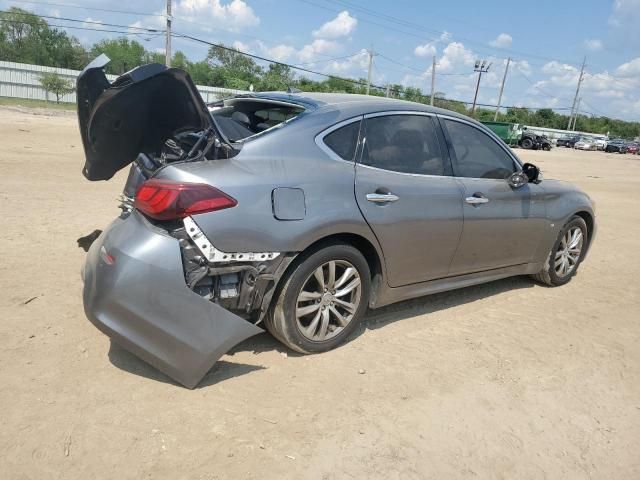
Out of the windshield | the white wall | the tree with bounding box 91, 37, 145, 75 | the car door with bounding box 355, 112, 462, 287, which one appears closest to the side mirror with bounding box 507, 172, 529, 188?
the car door with bounding box 355, 112, 462, 287

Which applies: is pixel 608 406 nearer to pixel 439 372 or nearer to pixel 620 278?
pixel 439 372

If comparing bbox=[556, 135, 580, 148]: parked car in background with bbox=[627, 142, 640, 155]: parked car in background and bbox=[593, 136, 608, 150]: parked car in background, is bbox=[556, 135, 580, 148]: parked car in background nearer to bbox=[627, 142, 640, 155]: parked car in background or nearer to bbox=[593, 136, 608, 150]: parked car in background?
bbox=[593, 136, 608, 150]: parked car in background

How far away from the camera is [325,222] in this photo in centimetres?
327

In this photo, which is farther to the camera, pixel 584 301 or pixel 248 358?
pixel 584 301

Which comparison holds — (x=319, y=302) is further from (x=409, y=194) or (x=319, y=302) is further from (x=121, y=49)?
(x=121, y=49)

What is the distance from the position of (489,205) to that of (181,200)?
2.64m

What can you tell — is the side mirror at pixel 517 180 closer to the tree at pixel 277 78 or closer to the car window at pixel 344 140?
the car window at pixel 344 140

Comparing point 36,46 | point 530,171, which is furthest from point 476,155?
point 36,46

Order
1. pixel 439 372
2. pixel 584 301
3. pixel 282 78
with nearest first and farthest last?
pixel 439 372 → pixel 584 301 → pixel 282 78

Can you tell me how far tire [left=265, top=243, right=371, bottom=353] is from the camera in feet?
10.8

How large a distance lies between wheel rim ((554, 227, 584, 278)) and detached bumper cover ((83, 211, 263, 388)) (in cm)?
385

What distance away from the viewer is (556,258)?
5410 mm

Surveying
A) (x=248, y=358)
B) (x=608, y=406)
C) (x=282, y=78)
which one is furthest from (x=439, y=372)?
(x=282, y=78)

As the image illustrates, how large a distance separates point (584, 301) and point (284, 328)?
3.43m
